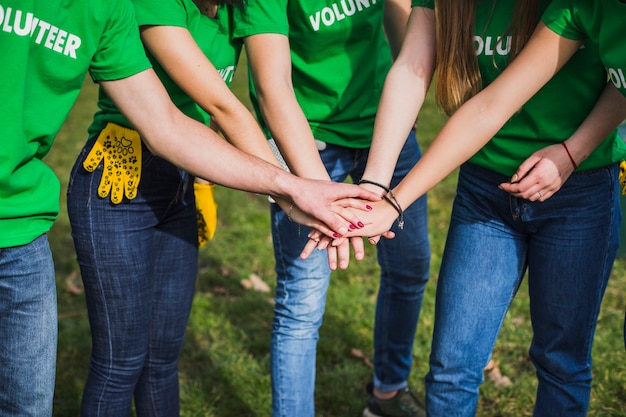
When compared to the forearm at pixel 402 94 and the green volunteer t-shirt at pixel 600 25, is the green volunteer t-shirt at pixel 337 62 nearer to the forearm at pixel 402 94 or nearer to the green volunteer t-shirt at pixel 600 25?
the forearm at pixel 402 94

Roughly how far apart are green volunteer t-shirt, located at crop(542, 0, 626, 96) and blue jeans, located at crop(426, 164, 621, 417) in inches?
17.2

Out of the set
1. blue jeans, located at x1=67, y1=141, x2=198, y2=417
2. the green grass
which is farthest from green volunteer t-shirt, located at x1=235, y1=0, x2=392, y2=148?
the green grass

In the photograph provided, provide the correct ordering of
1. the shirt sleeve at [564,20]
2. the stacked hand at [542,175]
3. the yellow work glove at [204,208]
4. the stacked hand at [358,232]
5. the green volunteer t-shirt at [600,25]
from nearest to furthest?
the green volunteer t-shirt at [600,25] < the shirt sleeve at [564,20] < the stacked hand at [542,175] < the stacked hand at [358,232] < the yellow work glove at [204,208]

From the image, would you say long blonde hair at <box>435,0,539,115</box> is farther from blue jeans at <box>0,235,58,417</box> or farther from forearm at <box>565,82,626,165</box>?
blue jeans at <box>0,235,58,417</box>

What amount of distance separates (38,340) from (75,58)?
80 cm

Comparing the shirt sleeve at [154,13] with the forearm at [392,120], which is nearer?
the shirt sleeve at [154,13]

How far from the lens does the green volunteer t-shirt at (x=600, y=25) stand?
92.7 inches

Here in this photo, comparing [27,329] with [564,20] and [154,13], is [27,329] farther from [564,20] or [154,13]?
[564,20]

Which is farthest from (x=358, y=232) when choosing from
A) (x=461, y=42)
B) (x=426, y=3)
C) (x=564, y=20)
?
(x=564, y=20)

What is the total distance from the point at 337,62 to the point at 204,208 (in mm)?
779

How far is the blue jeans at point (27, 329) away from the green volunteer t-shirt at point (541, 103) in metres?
1.46

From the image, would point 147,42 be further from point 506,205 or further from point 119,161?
point 506,205

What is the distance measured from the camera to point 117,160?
9.18 ft

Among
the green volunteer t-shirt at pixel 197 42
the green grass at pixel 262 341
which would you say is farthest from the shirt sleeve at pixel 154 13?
the green grass at pixel 262 341
